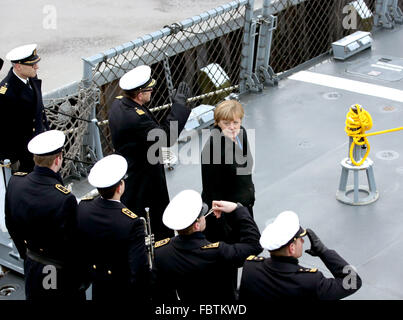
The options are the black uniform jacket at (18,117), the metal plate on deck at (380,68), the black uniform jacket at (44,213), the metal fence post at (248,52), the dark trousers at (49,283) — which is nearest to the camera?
Answer: the black uniform jacket at (44,213)

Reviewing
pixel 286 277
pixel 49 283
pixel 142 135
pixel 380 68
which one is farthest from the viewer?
pixel 380 68

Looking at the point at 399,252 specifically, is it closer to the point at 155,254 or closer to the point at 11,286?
the point at 155,254

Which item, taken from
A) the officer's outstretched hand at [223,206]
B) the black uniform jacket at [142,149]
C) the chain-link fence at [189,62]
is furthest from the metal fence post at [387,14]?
the officer's outstretched hand at [223,206]

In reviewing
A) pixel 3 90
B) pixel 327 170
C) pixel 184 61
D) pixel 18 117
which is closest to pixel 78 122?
pixel 18 117

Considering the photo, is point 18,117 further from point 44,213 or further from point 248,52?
point 248,52

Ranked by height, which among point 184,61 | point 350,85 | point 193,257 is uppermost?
point 193,257

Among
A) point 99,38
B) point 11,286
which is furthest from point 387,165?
point 99,38

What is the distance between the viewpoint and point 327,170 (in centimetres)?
630

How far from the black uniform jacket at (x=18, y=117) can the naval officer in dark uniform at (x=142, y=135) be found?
65 cm

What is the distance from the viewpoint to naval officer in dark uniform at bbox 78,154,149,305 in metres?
4.11

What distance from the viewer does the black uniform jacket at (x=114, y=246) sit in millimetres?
4109

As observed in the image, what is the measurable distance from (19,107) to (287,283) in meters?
2.57

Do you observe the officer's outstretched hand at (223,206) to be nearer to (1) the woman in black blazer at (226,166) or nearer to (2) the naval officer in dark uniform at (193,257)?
(2) the naval officer in dark uniform at (193,257)

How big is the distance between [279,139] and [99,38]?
13.1 feet
